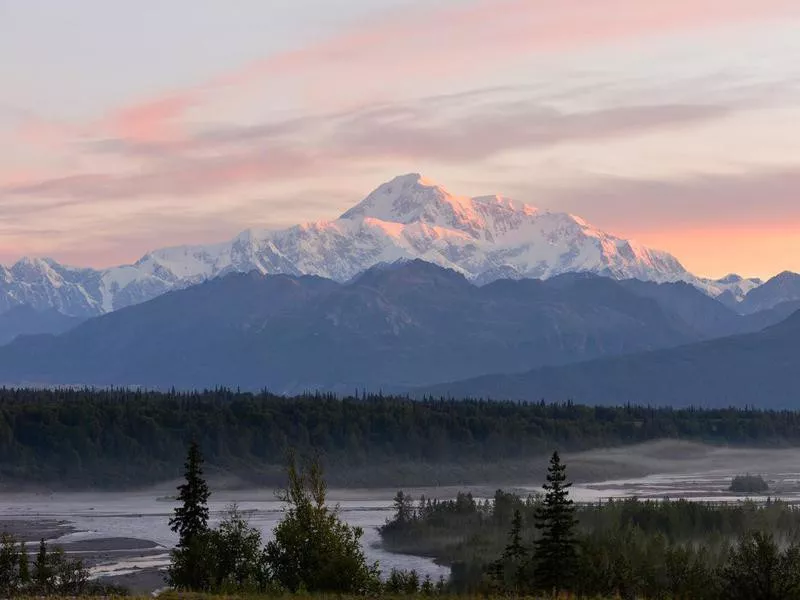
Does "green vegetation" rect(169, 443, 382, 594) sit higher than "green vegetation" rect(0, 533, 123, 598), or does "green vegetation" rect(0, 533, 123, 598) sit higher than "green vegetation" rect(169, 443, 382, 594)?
"green vegetation" rect(169, 443, 382, 594)

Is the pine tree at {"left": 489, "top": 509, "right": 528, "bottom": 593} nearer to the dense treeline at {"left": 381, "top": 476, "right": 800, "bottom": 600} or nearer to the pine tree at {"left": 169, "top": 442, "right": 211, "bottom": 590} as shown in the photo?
the dense treeline at {"left": 381, "top": 476, "right": 800, "bottom": 600}

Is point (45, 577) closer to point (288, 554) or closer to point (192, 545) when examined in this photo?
point (192, 545)

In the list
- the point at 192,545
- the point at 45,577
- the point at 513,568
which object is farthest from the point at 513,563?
the point at 45,577

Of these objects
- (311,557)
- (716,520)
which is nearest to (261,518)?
(716,520)

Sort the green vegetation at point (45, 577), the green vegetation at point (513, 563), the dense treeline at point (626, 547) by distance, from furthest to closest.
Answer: the green vegetation at point (45, 577) < the dense treeline at point (626, 547) < the green vegetation at point (513, 563)

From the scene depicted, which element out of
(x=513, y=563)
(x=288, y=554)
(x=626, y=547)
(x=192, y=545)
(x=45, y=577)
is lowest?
(x=513, y=563)

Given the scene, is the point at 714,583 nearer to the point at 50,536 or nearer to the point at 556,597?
the point at 556,597

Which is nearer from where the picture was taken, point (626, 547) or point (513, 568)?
point (626, 547)

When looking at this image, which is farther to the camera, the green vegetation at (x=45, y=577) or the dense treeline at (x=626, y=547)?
the green vegetation at (x=45, y=577)

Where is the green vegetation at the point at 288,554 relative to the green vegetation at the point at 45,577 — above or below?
above

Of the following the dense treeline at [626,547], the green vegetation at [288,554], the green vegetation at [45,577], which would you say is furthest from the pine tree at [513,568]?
the green vegetation at [45,577]

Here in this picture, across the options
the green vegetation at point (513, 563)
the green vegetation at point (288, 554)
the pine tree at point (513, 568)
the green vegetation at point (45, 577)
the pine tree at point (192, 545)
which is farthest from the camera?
the pine tree at point (513, 568)

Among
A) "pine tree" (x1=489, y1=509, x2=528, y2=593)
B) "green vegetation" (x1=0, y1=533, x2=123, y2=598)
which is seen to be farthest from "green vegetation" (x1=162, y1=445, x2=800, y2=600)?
"green vegetation" (x1=0, y1=533, x2=123, y2=598)

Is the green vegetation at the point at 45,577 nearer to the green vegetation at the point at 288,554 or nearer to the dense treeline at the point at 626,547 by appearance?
the green vegetation at the point at 288,554
